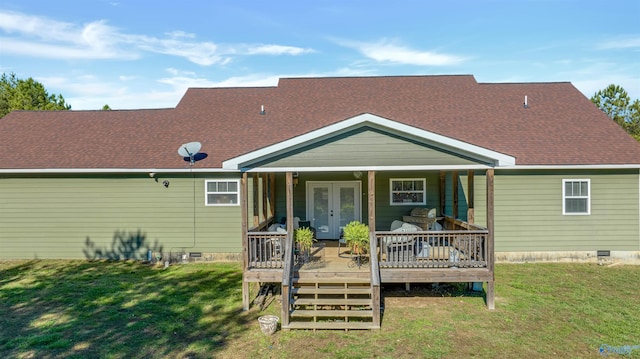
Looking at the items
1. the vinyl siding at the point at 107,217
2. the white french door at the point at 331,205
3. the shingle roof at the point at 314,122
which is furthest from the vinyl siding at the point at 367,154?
the vinyl siding at the point at 107,217

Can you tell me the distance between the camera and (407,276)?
24.7ft

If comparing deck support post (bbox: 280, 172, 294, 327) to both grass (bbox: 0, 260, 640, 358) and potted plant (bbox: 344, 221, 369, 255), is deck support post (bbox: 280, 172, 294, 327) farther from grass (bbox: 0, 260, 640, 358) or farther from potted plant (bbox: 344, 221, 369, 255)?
potted plant (bbox: 344, 221, 369, 255)

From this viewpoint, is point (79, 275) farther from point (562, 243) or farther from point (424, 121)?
point (562, 243)

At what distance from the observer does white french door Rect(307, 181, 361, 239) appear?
1205 centimetres

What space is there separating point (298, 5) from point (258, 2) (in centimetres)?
187

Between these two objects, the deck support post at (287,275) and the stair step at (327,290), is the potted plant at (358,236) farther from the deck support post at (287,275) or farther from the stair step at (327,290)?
the deck support post at (287,275)

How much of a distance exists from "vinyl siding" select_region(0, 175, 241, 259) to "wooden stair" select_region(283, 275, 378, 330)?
4.54 meters

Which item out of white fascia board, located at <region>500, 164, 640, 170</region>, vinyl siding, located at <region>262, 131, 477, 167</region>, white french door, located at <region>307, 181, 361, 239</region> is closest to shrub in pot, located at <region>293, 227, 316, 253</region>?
vinyl siding, located at <region>262, 131, 477, 167</region>

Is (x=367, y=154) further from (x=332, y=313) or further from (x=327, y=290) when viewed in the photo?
(x=332, y=313)

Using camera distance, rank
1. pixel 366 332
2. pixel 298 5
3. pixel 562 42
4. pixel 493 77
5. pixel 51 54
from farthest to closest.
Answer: pixel 493 77 < pixel 51 54 < pixel 562 42 < pixel 298 5 < pixel 366 332

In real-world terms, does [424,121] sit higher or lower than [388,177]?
higher

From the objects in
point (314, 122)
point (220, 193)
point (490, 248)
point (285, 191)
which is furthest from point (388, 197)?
point (220, 193)

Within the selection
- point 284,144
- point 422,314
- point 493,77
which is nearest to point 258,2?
point 284,144

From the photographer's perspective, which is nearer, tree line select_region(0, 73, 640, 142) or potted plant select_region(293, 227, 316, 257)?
potted plant select_region(293, 227, 316, 257)
